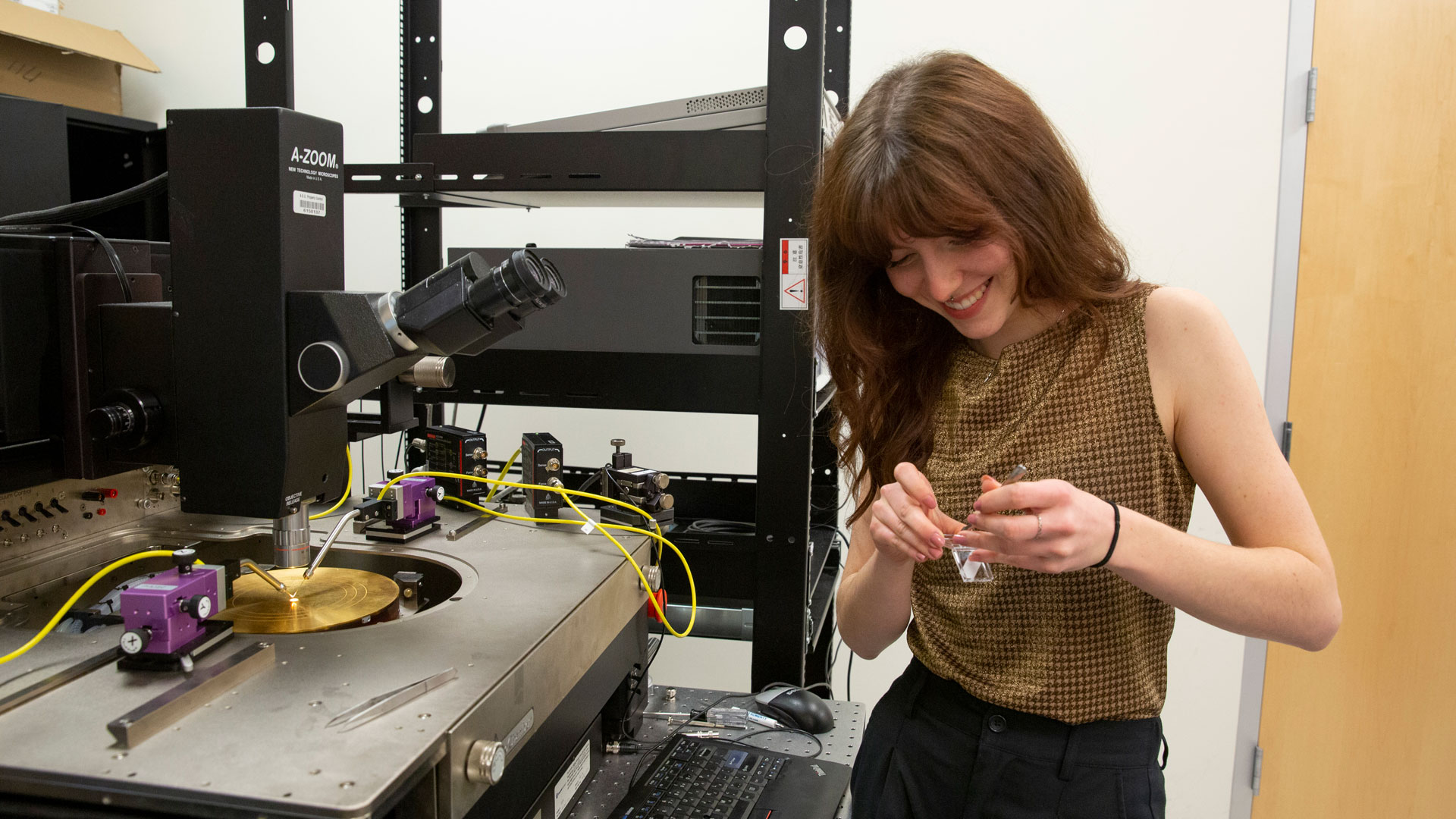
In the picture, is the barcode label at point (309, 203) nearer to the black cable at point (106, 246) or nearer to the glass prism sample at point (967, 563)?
the black cable at point (106, 246)

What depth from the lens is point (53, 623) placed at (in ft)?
2.23

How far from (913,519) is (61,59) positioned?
246 centimetres

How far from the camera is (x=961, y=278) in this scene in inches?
Result: 34.1

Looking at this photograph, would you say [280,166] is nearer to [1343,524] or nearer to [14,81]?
[14,81]

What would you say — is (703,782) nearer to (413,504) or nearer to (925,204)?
(413,504)

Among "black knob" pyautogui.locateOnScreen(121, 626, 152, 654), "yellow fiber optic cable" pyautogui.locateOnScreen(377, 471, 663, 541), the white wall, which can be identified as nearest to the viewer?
"black knob" pyautogui.locateOnScreen(121, 626, 152, 654)

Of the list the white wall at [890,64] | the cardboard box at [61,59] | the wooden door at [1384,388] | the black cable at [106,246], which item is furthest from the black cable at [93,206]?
the wooden door at [1384,388]

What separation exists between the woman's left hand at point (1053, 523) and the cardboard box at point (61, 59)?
234cm

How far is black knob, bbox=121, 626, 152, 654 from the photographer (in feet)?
2.03

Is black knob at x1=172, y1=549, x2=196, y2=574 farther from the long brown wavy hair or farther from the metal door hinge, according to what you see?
the metal door hinge

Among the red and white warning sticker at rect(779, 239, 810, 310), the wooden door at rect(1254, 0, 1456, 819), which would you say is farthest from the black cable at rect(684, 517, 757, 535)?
the wooden door at rect(1254, 0, 1456, 819)

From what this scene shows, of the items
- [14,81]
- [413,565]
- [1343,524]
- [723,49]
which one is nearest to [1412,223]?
[1343,524]

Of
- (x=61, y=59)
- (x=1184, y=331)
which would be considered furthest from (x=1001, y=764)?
(x=61, y=59)

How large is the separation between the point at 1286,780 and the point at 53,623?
2627 millimetres
